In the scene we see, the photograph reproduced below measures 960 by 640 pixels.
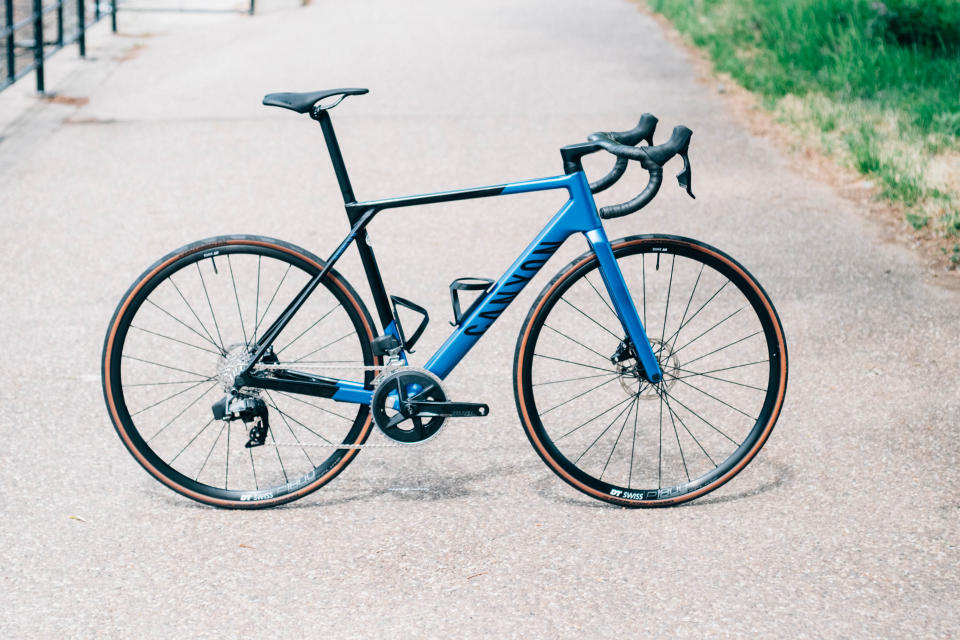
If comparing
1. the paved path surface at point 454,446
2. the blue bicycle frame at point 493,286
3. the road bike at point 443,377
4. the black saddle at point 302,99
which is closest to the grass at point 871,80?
the paved path surface at point 454,446

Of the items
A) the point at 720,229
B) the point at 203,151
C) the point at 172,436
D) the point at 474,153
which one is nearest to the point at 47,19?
the point at 203,151

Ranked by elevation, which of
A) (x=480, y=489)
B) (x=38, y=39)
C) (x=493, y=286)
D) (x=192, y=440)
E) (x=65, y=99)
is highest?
(x=493, y=286)

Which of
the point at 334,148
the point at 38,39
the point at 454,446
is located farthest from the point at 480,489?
the point at 38,39

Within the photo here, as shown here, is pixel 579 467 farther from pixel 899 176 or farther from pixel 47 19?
pixel 47 19

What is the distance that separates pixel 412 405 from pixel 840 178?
5428 millimetres

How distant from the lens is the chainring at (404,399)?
4.08 m

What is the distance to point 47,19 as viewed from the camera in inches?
611

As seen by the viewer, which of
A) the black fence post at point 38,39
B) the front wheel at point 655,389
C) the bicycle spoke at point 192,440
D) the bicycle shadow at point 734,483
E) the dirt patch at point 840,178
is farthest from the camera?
the black fence post at point 38,39

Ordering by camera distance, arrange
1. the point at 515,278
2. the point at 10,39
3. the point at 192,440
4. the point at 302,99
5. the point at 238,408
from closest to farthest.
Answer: the point at 302,99 < the point at 515,278 < the point at 238,408 < the point at 192,440 < the point at 10,39

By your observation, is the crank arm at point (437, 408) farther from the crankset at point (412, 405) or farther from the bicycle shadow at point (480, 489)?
the bicycle shadow at point (480, 489)

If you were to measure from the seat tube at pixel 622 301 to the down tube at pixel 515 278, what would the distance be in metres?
0.06

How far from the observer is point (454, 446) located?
15.7ft

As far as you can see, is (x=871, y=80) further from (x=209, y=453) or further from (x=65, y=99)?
(x=209, y=453)

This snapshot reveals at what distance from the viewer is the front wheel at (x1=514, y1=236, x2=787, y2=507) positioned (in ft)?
13.4
